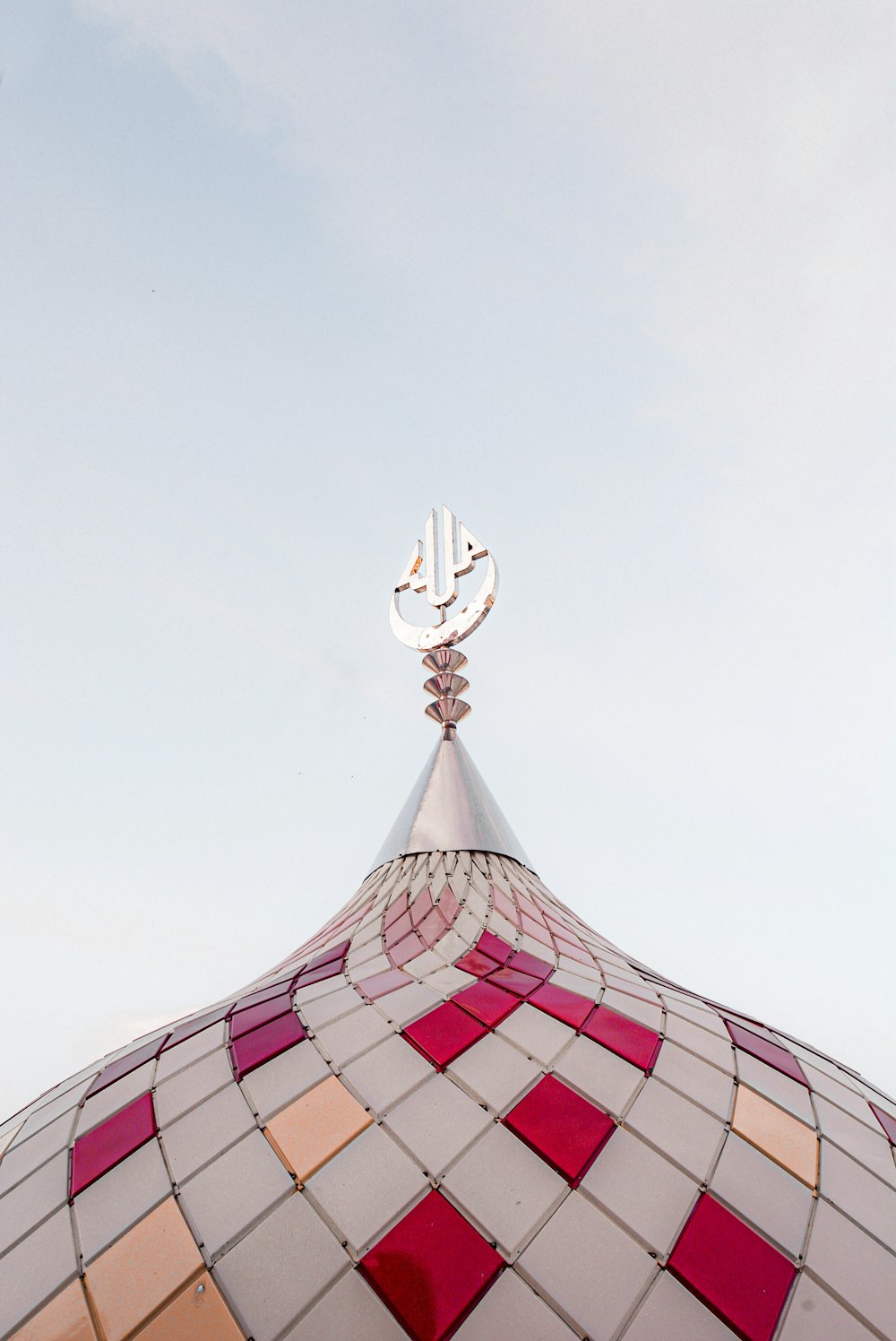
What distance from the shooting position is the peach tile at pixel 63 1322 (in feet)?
10.2

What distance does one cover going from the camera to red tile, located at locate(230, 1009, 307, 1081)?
4.55 meters

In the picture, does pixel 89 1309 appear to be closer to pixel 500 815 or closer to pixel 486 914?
pixel 486 914

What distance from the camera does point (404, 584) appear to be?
995 cm

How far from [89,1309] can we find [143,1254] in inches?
10.5

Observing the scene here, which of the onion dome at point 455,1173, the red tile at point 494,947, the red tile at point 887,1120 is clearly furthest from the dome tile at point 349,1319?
the red tile at point 887,1120

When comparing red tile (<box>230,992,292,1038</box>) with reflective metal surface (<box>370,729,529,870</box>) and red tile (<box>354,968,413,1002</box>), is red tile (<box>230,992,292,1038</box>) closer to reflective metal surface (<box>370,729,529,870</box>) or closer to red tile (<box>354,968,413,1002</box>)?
red tile (<box>354,968,413,1002</box>)

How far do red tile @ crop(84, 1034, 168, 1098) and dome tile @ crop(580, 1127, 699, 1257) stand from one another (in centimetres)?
329

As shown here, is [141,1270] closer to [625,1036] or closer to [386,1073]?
[386,1073]

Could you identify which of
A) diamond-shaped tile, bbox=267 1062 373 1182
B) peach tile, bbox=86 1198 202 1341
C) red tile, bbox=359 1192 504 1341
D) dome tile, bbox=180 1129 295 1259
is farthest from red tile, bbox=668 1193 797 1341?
peach tile, bbox=86 1198 202 1341

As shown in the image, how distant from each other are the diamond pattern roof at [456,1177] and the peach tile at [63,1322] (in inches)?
0.4

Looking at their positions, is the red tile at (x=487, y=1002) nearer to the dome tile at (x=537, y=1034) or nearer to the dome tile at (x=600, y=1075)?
the dome tile at (x=537, y=1034)

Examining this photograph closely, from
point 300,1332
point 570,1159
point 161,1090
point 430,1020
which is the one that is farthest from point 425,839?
point 300,1332

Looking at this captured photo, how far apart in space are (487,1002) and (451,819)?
279 cm

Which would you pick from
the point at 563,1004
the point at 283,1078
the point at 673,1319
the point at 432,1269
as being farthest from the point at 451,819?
the point at 673,1319
